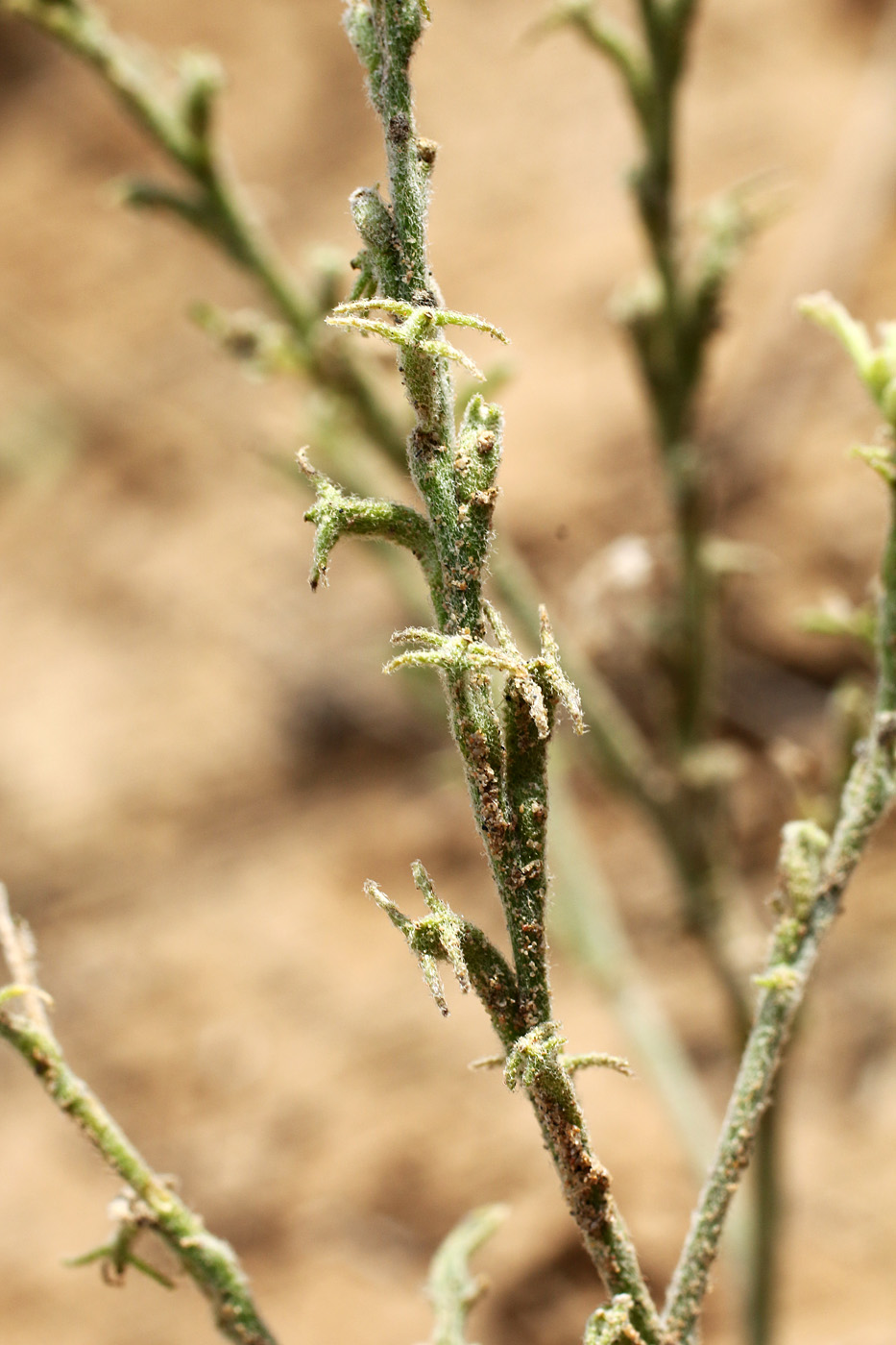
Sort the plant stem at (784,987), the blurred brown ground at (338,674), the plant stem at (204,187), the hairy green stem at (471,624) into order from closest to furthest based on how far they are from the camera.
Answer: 1. the hairy green stem at (471,624)
2. the plant stem at (784,987)
3. the plant stem at (204,187)
4. the blurred brown ground at (338,674)

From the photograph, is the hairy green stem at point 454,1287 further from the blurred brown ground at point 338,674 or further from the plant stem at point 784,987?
the blurred brown ground at point 338,674

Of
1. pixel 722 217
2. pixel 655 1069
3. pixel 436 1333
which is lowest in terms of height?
pixel 436 1333

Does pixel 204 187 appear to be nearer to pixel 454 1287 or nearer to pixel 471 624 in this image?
pixel 471 624

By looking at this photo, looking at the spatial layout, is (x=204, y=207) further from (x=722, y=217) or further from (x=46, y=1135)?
(x=46, y=1135)

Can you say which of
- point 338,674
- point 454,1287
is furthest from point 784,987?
point 338,674

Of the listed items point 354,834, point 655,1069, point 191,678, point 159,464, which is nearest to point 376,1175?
point 354,834

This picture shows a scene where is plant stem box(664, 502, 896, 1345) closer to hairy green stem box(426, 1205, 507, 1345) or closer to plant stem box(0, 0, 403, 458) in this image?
hairy green stem box(426, 1205, 507, 1345)

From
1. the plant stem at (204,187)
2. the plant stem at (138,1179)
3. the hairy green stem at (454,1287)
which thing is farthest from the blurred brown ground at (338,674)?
the plant stem at (138,1179)

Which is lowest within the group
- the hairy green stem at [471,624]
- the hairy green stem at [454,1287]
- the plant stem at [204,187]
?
the hairy green stem at [454,1287]
